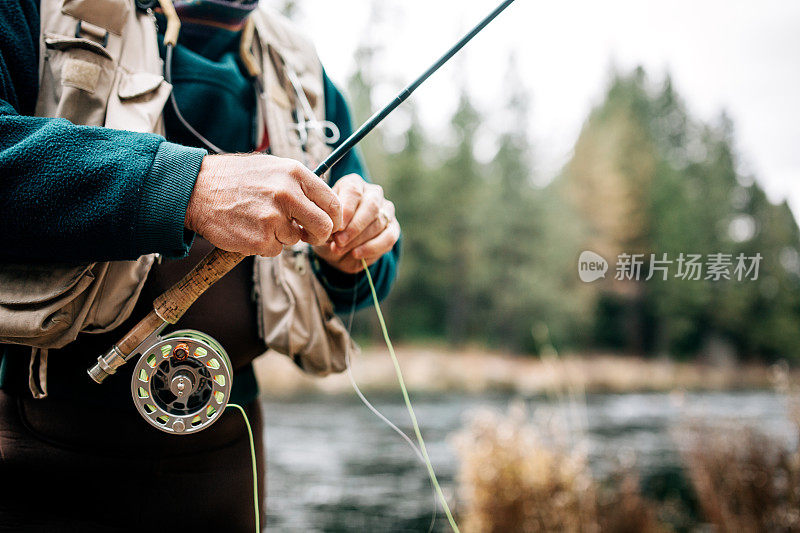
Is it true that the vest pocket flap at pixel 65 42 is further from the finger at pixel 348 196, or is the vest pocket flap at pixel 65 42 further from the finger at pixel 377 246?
the finger at pixel 377 246

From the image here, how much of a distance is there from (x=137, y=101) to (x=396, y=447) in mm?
9069

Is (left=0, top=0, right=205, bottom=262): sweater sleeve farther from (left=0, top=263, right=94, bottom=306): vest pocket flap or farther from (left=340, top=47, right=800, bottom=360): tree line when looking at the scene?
(left=340, top=47, right=800, bottom=360): tree line

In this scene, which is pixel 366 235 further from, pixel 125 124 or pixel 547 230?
pixel 547 230

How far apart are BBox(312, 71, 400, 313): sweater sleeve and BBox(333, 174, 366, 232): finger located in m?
0.23

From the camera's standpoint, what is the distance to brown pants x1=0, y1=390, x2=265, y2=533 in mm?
1055

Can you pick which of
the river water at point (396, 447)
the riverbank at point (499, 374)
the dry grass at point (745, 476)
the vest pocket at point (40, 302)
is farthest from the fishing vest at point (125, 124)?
the riverbank at point (499, 374)

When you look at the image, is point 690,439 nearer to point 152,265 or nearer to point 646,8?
point 646,8

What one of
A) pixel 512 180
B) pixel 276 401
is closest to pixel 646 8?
pixel 276 401

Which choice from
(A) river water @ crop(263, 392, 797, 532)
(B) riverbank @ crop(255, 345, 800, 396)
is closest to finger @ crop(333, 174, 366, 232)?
(A) river water @ crop(263, 392, 797, 532)

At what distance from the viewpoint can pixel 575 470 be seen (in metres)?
3.62

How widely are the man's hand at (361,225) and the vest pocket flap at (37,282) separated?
1.54 ft

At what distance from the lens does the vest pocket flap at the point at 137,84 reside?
111 cm

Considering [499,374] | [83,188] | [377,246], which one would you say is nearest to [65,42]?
[83,188]

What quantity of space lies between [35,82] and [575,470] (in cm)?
343
